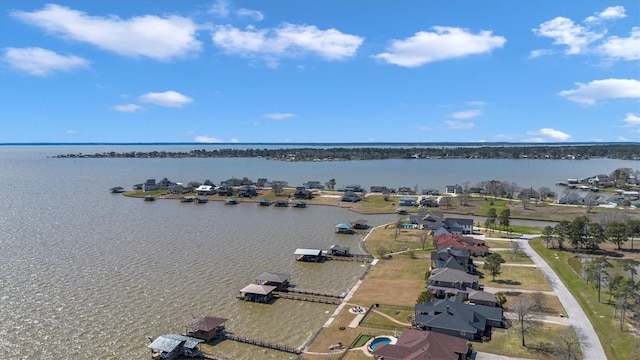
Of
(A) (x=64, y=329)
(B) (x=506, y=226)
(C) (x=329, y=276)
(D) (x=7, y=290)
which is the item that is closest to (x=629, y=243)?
(B) (x=506, y=226)

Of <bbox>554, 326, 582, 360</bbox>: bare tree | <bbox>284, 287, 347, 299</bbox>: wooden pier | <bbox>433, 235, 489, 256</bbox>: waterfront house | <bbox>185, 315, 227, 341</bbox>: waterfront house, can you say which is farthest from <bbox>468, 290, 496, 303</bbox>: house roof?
<bbox>185, 315, 227, 341</bbox>: waterfront house

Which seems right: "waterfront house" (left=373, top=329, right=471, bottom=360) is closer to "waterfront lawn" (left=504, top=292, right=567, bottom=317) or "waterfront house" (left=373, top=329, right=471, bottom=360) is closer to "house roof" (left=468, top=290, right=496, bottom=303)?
"house roof" (left=468, top=290, right=496, bottom=303)

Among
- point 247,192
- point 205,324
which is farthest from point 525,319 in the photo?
point 247,192

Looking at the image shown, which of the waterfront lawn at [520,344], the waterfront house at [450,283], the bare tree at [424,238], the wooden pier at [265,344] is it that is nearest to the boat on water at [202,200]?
the bare tree at [424,238]

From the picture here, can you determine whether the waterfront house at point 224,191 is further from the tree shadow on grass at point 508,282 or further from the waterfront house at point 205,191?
the tree shadow on grass at point 508,282

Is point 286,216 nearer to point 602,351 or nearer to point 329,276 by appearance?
point 329,276
